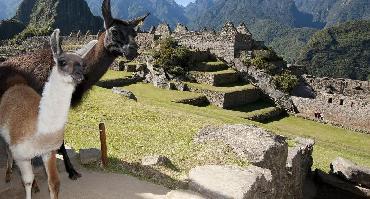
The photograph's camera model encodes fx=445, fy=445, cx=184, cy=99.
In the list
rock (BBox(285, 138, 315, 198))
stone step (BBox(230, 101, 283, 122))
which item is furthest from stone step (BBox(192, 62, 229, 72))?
rock (BBox(285, 138, 315, 198))

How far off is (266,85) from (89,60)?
26.8m

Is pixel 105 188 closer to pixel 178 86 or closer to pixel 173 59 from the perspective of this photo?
pixel 178 86

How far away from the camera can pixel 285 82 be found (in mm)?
36156

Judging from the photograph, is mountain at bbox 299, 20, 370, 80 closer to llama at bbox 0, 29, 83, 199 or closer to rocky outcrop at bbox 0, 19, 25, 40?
rocky outcrop at bbox 0, 19, 25, 40

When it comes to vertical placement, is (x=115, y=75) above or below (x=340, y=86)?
above

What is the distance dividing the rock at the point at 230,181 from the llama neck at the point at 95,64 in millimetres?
3025

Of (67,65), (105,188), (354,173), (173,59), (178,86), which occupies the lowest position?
(354,173)

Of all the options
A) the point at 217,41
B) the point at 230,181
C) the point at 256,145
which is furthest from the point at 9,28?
the point at 230,181

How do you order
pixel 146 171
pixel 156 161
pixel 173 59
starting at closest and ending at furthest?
pixel 146 171
pixel 156 161
pixel 173 59

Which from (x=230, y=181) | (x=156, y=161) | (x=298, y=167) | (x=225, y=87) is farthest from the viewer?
(x=225, y=87)

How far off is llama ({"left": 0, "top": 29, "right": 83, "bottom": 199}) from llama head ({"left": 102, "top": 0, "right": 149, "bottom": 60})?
1944 millimetres

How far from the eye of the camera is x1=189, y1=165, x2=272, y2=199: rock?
934 cm

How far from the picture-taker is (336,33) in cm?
12200

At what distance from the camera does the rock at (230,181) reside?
934 centimetres
